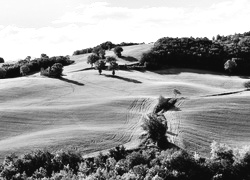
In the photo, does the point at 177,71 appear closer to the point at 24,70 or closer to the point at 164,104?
the point at 164,104

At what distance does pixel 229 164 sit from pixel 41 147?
33.0m

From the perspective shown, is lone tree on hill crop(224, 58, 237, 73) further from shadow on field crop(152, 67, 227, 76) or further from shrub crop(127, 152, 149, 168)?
shrub crop(127, 152, 149, 168)

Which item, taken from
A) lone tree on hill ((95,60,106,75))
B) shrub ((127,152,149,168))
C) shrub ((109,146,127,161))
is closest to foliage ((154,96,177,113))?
shrub ((109,146,127,161))

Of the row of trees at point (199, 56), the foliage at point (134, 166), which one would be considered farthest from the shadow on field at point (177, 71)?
the foliage at point (134, 166)

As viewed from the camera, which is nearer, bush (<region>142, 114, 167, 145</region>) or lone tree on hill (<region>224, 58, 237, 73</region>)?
bush (<region>142, 114, 167, 145</region>)

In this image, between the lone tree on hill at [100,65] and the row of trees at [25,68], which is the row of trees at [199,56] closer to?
the lone tree on hill at [100,65]

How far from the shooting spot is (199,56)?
134 metres

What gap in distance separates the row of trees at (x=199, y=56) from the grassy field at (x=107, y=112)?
15.8 m

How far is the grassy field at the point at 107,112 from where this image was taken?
199 ft

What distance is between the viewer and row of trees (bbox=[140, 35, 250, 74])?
130125 millimetres

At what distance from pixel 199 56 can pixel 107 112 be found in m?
70.9

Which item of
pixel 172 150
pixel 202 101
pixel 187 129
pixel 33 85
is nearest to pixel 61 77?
pixel 33 85

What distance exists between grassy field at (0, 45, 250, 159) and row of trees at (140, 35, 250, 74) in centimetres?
1576

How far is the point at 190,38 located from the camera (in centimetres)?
15550
